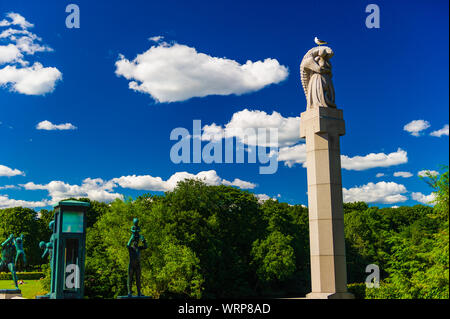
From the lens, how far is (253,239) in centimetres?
5594

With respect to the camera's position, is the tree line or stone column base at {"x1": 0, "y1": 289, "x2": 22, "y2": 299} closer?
Answer: stone column base at {"x1": 0, "y1": 289, "x2": 22, "y2": 299}

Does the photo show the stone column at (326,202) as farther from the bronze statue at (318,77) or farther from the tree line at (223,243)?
the tree line at (223,243)

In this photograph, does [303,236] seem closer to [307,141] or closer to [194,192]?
[194,192]

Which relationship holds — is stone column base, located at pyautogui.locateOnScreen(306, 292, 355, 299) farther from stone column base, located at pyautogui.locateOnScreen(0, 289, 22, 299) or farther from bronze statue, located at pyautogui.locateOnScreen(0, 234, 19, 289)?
bronze statue, located at pyautogui.locateOnScreen(0, 234, 19, 289)

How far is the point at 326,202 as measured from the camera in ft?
56.2

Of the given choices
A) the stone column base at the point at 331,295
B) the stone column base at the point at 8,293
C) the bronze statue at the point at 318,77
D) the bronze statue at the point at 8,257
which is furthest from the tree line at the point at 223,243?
the stone column base at the point at 8,293

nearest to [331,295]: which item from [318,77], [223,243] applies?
[318,77]

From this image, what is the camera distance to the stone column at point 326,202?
16.9 meters

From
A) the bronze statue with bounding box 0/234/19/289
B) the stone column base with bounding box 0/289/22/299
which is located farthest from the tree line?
the stone column base with bounding box 0/289/22/299

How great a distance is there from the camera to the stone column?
55.4 ft

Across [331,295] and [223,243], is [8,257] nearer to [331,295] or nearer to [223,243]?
[331,295]

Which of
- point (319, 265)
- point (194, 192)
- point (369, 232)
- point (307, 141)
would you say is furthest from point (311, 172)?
point (369, 232)

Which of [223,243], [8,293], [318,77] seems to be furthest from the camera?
[223,243]
